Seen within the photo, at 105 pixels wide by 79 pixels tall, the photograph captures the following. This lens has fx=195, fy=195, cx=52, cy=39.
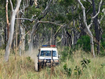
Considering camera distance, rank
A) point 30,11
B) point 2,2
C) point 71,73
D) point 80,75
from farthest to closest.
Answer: point 30,11
point 2,2
point 71,73
point 80,75

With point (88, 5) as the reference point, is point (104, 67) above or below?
below

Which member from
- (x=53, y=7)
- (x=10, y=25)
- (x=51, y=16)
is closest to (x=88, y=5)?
(x=53, y=7)

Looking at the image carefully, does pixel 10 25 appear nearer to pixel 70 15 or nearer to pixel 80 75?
pixel 80 75

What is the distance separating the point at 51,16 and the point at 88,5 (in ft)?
18.0

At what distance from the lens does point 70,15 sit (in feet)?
70.8

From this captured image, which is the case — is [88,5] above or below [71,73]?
above

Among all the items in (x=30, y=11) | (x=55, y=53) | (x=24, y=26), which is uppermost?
(x=30, y=11)

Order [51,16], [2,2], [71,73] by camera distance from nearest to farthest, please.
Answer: [71,73] < [2,2] < [51,16]

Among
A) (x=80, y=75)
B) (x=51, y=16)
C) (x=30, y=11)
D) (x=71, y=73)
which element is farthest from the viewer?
(x=51, y=16)

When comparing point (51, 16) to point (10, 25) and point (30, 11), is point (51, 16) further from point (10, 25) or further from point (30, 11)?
point (10, 25)

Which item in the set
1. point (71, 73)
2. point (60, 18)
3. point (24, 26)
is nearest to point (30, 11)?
point (24, 26)

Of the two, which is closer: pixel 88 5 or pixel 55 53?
pixel 55 53

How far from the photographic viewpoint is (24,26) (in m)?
18.7

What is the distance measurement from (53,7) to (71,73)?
14.3m
